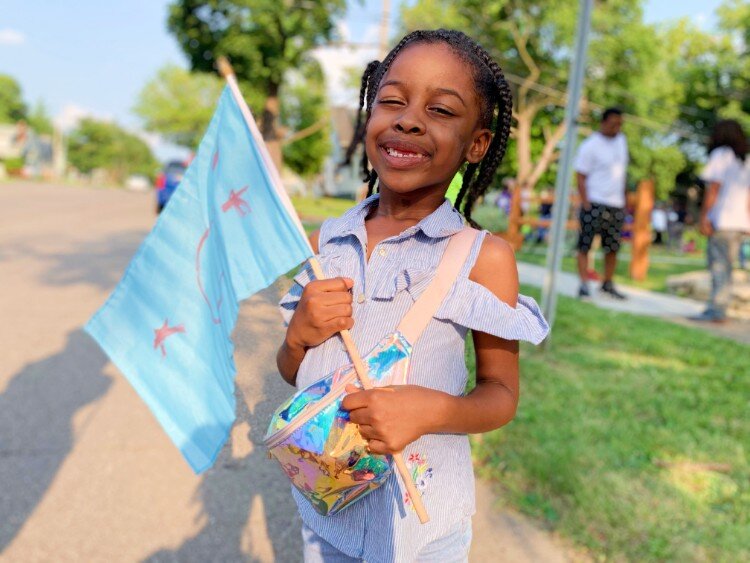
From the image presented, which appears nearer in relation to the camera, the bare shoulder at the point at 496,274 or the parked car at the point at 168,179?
the bare shoulder at the point at 496,274

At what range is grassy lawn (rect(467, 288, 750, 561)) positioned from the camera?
2762 mm

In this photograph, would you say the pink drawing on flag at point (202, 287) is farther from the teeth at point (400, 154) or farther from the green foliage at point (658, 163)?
the green foliage at point (658, 163)

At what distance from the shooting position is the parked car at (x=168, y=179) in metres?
18.8

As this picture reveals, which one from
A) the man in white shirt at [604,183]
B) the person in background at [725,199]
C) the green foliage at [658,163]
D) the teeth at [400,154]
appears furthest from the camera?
the green foliage at [658,163]

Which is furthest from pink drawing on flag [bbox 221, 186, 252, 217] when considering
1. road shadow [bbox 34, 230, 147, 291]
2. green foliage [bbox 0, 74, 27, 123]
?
green foliage [bbox 0, 74, 27, 123]

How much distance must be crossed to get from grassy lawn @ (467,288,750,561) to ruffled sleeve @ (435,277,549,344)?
668 mm

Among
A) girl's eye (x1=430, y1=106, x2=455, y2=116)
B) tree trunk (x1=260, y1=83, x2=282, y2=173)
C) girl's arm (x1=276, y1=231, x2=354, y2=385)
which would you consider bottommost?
tree trunk (x1=260, y1=83, x2=282, y2=173)

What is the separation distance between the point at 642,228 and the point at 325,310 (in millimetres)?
10071

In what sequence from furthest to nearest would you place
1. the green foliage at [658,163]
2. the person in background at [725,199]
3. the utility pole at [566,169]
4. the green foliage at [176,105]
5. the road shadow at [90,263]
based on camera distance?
the green foliage at [176,105] < the green foliage at [658,163] < the road shadow at [90,263] < the person in background at [725,199] < the utility pole at [566,169]

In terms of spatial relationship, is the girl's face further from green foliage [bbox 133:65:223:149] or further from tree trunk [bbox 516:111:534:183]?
green foliage [bbox 133:65:223:149]

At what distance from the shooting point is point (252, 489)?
3.17 m

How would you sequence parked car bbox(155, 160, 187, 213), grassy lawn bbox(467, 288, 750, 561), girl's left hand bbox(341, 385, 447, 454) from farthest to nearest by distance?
parked car bbox(155, 160, 187, 213)
grassy lawn bbox(467, 288, 750, 561)
girl's left hand bbox(341, 385, 447, 454)

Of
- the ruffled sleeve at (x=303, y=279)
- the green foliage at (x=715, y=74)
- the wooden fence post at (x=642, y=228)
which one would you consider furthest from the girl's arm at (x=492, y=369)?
the green foliage at (x=715, y=74)

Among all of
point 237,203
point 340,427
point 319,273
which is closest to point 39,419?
point 237,203
